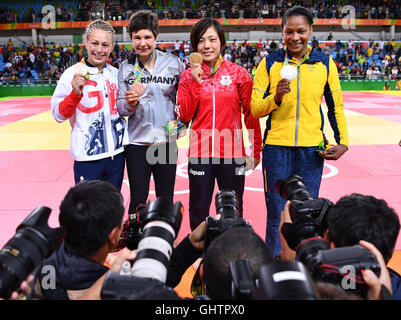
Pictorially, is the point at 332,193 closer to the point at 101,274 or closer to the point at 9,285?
the point at 101,274

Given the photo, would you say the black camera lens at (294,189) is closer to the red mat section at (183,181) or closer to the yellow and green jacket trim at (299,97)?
the yellow and green jacket trim at (299,97)

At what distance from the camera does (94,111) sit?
10.3 feet

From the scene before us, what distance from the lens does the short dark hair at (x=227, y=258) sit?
1.25 meters

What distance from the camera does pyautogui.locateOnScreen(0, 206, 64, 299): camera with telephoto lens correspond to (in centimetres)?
121

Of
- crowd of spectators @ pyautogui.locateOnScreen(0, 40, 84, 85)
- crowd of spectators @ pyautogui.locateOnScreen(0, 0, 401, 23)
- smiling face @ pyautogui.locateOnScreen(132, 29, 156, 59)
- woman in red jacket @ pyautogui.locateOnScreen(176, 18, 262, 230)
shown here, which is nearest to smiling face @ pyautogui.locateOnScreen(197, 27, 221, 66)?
woman in red jacket @ pyautogui.locateOnScreen(176, 18, 262, 230)

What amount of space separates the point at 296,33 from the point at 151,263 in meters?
2.35

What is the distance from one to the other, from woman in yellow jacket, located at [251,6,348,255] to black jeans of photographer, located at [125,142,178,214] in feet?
3.04

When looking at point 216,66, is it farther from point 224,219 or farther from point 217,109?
point 224,219

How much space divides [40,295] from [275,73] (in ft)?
7.78

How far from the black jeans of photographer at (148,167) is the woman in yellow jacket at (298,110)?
93cm

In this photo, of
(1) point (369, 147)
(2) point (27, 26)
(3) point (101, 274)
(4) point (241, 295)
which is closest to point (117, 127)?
(3) point (101, 274)

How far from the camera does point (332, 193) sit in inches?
206

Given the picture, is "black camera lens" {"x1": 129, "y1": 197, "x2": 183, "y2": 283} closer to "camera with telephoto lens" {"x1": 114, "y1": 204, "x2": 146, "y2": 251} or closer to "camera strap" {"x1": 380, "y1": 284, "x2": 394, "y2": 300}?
"camera with telephoto lens" {"x1": 114, "y1": 204, "x2": 146, "y2": 251}

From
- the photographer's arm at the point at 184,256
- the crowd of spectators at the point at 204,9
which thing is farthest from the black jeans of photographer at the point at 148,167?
the crowd of spectators at the point at 204,9
